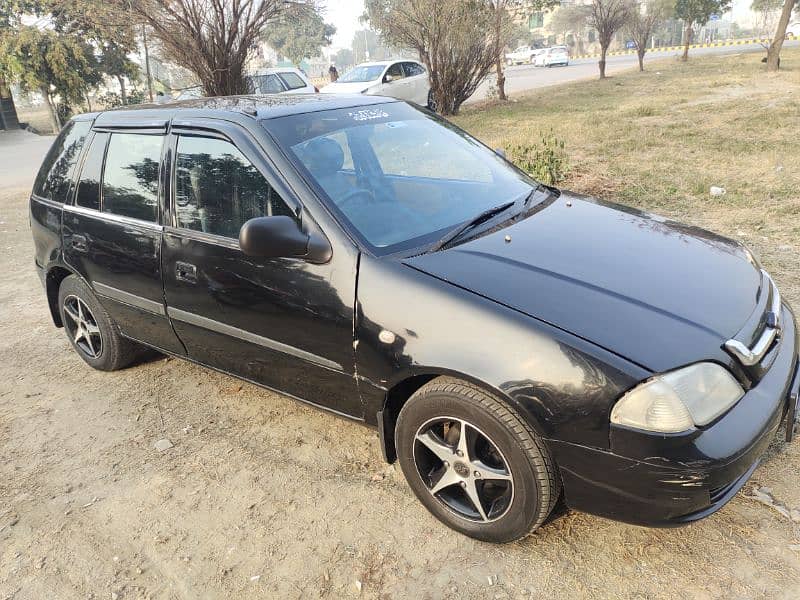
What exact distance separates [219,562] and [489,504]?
1.12m

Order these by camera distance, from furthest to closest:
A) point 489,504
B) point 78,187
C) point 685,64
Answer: point 685,64 → point 78,187 → point 489,504

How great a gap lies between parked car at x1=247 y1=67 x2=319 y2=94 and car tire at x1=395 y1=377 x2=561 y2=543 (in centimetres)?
1282

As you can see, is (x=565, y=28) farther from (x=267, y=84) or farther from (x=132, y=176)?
(x=132, y=176)

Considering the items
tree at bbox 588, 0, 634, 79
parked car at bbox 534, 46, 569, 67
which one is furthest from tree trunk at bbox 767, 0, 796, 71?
parked car at bbox 534, 46, 569, 67

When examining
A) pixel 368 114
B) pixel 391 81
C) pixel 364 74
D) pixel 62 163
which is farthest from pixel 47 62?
pixel 368 114

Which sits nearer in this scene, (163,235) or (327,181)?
(327,181)

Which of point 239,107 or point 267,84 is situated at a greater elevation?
point 267,84

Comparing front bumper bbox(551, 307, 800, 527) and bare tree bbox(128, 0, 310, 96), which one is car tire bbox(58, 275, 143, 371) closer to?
front bumper bbox(551, 307, 800, 527)

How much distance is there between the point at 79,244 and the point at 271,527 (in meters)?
2.17

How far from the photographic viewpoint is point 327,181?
274 centimetres

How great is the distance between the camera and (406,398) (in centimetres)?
255

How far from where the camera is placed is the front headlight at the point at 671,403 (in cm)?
194

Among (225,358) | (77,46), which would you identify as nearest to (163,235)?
(225,358)

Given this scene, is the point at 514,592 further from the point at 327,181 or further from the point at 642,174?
the point at 642,174
